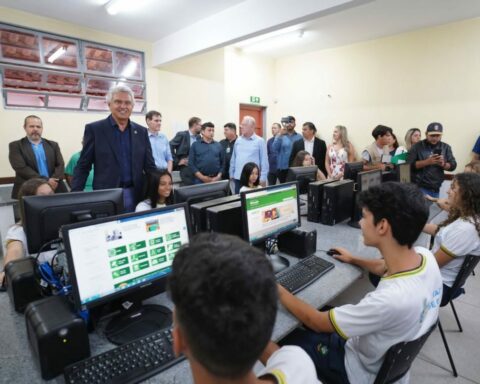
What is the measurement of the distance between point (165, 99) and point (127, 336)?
454cm

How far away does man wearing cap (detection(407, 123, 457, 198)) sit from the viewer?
3717mm

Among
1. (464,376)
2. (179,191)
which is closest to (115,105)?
(179,191)

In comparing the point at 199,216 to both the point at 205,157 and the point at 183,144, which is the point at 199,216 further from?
the point at 183,144

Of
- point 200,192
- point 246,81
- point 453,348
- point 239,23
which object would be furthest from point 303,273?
point 246,81

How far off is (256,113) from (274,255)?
5349mm

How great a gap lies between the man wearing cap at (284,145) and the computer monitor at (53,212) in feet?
12.9

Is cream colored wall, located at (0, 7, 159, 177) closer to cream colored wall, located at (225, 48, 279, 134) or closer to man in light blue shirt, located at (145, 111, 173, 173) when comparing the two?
man in light blue shirt, located at (145, 111, 173, 173)

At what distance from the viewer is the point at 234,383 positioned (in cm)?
56

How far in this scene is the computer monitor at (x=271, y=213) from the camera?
4.95 feet

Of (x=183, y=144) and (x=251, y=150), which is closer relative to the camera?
(x=251, y=150)

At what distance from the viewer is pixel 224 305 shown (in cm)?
50

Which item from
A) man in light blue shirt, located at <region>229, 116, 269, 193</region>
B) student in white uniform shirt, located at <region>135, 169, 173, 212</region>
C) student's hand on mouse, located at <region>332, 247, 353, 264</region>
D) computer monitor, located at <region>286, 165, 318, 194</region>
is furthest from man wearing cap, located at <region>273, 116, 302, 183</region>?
student's hand on mouse, located at <region>332, 247, 353, 264</region>

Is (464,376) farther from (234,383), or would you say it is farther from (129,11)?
(129,11)

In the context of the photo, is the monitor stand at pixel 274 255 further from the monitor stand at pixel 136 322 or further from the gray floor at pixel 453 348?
the gray floor at pixel 453 348
